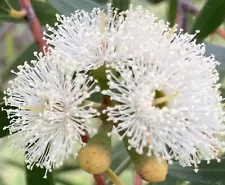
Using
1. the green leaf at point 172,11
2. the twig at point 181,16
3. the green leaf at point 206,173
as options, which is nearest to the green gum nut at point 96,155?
the green leaf at point 206,173

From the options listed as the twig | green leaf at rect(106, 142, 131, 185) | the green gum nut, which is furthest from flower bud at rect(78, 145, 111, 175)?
the twig

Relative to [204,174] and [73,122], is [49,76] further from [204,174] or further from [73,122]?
[204,174]

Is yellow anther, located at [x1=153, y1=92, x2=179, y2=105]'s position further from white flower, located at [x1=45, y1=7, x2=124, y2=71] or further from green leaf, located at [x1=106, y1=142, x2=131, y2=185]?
green leaf, located at [x1=106, y1=142, x2=131, y2=185]

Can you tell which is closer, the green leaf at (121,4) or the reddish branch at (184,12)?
the green leaf at (121,4)

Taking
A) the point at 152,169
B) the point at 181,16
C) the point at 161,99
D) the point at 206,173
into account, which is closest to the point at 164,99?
the point at 161,99

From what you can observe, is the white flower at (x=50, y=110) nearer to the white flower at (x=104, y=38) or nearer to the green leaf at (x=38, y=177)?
the white flower at (x=104, y=38)

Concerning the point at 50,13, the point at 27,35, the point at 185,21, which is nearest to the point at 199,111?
the point at 50,13

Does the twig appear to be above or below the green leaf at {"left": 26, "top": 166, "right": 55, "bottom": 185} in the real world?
above
